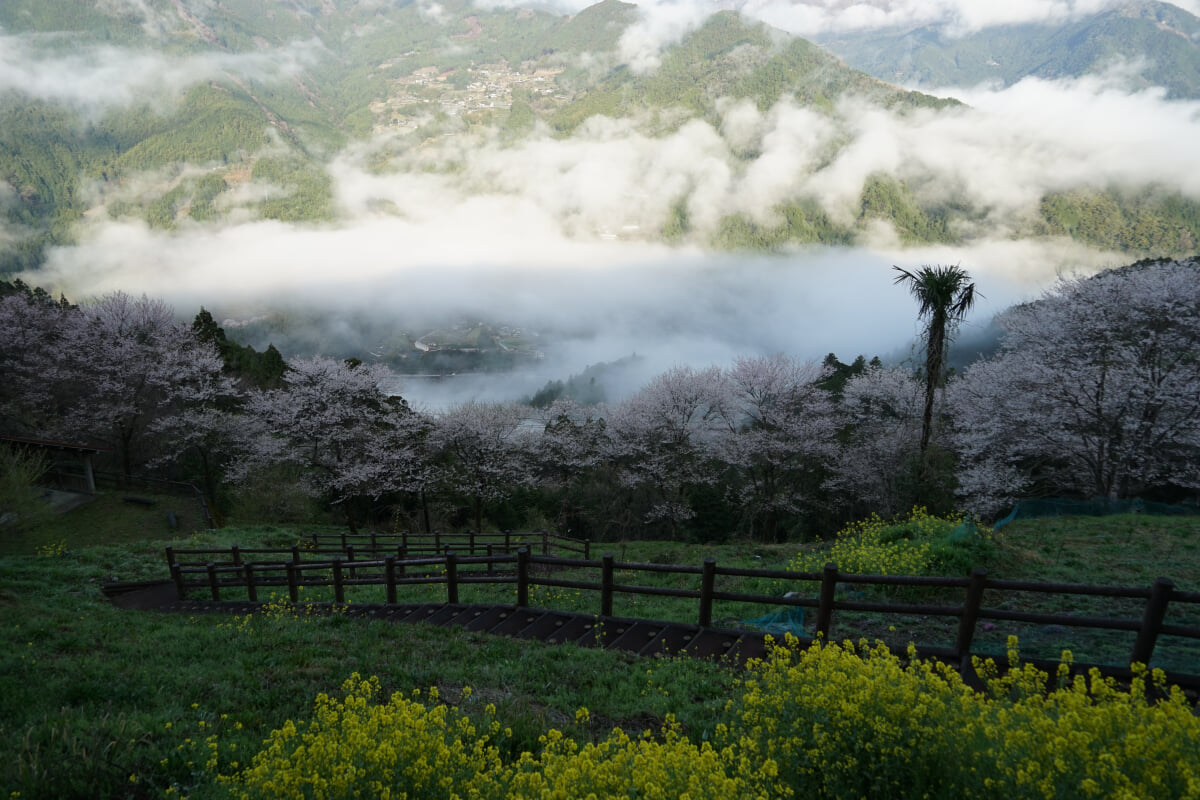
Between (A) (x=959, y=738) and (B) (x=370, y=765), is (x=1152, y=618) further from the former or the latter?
(B) (x=370, y=765)

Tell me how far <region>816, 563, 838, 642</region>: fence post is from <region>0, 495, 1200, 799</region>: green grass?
1.33 meters

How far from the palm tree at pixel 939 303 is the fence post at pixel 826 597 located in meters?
14.2

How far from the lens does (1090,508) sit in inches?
657

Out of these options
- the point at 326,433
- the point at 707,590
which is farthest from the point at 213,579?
the point at 326,433

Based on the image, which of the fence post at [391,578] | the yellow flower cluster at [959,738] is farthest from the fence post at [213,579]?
the yellow flower cluster at [959,738]

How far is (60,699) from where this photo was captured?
557 cm

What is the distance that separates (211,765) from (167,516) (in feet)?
92.9

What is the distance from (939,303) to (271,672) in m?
19.7

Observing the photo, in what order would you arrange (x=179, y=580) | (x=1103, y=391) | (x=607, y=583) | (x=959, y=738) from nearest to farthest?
1. (x=959, y=738)
2. (x=607, y=583)
3. (x=179, y=580)
4. (x=1103, y=391)

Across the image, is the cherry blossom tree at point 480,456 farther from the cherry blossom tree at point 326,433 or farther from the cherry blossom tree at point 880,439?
the cherry blossom tree at point 880,439

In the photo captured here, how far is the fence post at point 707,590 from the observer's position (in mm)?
7465

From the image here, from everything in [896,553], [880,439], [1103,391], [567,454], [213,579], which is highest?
[1103,391]

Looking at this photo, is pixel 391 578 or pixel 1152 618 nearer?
pixel 1152 618

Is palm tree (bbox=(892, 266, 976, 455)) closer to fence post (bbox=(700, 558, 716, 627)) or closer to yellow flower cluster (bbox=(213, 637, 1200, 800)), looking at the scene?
fence post (bbox=(700, 558, 716, 627))
